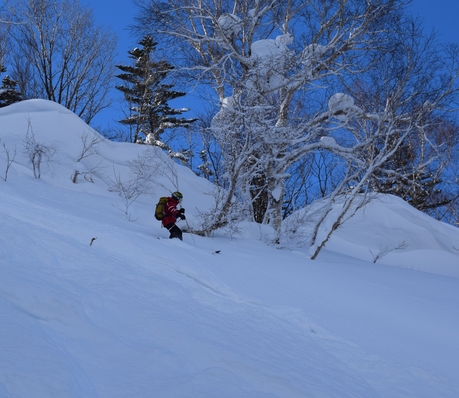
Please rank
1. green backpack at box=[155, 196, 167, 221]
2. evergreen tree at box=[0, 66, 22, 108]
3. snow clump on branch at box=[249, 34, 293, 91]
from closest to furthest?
green backpack at box=[155, 196, 167, 221] < snow clump on branch at box=[249, 34, 293, 91] < evergreen tree at box=[0, 66, 22, 108]

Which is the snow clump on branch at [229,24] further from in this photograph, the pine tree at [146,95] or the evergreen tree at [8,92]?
the evergreen tree at [8,92]

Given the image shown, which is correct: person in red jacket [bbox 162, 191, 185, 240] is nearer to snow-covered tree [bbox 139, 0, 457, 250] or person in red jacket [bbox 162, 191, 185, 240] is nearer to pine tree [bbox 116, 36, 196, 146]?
snow-covered tree [bbox 139, 0, 457, 250]

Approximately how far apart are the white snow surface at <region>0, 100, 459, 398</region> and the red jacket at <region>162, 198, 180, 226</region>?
6.01 feet

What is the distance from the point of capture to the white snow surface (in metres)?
1.94

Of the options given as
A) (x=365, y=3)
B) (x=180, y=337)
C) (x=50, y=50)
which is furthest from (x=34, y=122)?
(x=180, y=337)

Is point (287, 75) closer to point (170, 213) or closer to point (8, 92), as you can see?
point (170, 213)

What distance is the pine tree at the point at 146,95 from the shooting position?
23.3 m

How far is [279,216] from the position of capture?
37.6 feet

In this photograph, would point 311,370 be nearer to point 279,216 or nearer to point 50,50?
point 279,216

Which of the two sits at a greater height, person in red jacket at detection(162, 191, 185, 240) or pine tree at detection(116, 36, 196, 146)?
pine tree at detection(116, 36, 196, 146)

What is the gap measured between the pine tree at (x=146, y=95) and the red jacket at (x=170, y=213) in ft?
49.9

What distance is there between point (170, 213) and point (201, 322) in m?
5.06

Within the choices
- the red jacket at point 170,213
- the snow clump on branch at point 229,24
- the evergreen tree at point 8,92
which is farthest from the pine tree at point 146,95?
the red jacket at point 170,213

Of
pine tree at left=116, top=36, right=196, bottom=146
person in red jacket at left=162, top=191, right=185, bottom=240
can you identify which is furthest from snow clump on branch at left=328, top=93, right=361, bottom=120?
pine tree at left=116, top=36, right=196, bottom=146
